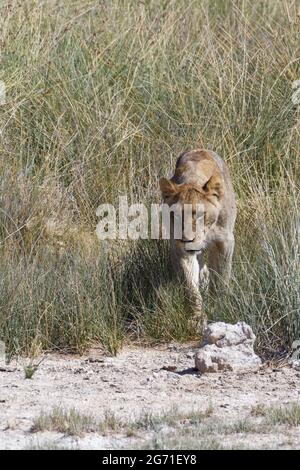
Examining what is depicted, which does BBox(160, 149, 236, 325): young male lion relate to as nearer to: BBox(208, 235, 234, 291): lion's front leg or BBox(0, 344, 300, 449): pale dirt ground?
BBox(208, 235, 234, 291): lion's front leg

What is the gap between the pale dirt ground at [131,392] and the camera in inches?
244

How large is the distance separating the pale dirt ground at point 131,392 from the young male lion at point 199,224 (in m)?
0.76

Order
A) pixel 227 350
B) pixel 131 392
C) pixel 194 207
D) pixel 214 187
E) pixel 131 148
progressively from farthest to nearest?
pixel 131 148
pixel 214 187
pixel 194 207
pixel 227 350
pixel 131 392

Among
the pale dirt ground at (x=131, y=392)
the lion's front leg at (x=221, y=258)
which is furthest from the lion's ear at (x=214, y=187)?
the pale dirt ground at (x=131, y=392)

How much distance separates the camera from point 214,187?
28.6 ft

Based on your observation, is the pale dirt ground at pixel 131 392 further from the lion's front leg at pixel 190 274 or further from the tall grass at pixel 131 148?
the lion's front leg at pixel 190 274

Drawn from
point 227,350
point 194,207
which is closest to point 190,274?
point 194,207

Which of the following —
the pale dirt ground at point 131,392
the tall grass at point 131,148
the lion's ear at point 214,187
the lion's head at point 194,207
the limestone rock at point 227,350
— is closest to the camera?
the pale dirt ground at point 131,392

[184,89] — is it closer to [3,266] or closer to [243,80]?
[243,80]

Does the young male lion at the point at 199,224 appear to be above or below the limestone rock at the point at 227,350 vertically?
above

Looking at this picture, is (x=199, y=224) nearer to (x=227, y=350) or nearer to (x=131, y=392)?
(x=227, y=350)

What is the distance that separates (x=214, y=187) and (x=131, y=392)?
209cm

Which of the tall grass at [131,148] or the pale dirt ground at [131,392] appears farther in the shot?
the tall grass at [131,148]
